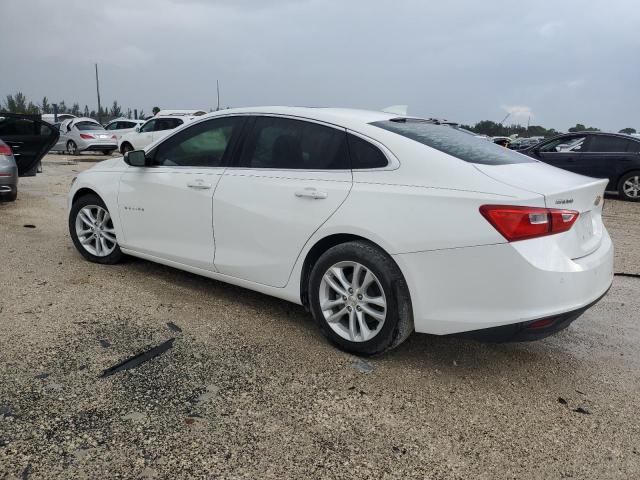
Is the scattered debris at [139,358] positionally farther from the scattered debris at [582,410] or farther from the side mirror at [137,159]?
the scattered debris at [582,410]

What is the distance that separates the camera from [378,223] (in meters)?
3.15

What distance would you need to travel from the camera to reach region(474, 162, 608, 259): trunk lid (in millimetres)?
2912

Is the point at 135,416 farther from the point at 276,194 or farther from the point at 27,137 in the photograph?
the point at 27,137

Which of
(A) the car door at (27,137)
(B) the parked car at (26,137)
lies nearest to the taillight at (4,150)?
A: (B) the parked car at (26,137)

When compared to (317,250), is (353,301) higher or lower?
lower

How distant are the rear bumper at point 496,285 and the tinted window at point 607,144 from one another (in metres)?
9.78

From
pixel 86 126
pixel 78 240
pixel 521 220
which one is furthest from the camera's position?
pixel 86 126

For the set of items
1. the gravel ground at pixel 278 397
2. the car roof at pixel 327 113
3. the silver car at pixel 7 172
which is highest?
the car roof at pixel 327 113

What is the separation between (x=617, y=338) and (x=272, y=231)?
100 inches

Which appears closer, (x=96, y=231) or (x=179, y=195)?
(x=179, y=195)

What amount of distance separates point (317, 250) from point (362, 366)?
0.78 metres

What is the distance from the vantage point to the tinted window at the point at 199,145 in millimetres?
4156

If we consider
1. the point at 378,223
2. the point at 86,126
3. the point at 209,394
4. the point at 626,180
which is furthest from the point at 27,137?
the point at 86,126

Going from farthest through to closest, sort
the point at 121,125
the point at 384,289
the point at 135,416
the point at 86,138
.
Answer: the point at 121,125 < the point at 86,138 < the point at 384,289 < the point at 135,416
